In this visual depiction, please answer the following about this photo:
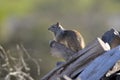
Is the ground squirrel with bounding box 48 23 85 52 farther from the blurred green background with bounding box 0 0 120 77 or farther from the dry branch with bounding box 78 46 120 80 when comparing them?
the blurred green background with bounding box 0 0 120 77

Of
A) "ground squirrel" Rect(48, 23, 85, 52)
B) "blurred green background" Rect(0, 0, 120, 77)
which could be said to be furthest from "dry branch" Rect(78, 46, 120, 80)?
"blurred green background" Rect(0, 0, 120, 77)

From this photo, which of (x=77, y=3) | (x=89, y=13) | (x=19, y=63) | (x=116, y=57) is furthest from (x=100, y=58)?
(x=77, y=3)

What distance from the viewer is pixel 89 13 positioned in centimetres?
2791

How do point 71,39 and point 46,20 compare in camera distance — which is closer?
point 71,39

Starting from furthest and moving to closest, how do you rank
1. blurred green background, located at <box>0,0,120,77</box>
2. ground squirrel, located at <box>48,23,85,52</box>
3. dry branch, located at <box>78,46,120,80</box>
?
blurred green background, located at <box>0,0,120,77</box> < ground squirrel, located at <box>48,23,85,52</box> < dry branch, located at <box>78,46,120,80</box>

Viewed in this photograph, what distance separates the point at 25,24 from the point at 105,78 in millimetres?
15856

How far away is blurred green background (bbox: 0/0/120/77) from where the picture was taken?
2009cm

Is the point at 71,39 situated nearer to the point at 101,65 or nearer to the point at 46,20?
the point at 101,65

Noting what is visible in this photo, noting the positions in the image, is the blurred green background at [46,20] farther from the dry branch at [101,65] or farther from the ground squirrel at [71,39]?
the dry branch at [101,65]

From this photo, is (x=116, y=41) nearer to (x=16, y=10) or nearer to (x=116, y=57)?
(x=116, y=57)

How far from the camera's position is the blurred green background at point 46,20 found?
791 inches

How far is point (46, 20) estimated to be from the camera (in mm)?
24234

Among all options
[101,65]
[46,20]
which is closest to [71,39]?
[101,65]

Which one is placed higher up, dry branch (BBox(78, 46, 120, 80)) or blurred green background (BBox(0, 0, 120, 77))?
blurred green background (BBox(0, 0, 120, 77))
